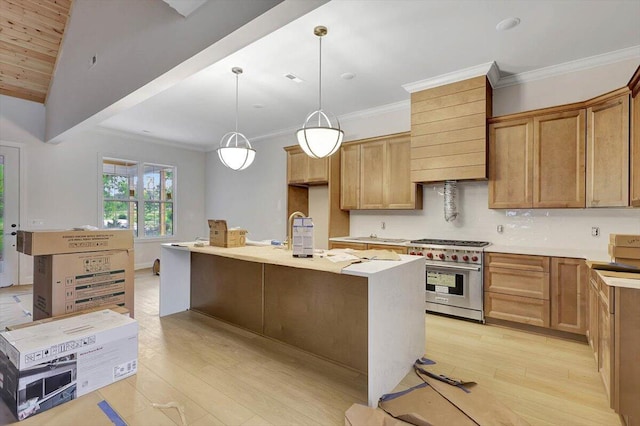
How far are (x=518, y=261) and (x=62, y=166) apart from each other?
24.0 feet

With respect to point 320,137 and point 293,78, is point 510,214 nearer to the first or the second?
point 320,137

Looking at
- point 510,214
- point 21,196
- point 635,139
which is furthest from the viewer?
point 21,196

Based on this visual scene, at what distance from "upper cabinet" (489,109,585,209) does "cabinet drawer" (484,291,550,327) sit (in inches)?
40.8

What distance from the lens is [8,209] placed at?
4.97 metres

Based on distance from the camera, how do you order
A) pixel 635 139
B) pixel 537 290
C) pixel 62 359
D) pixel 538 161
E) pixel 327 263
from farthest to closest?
pixel 538 161 → pixel 537 290 → pixel 635 139 → pixel 327 263 → pixel 62 359

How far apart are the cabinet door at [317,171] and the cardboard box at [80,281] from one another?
3.06m

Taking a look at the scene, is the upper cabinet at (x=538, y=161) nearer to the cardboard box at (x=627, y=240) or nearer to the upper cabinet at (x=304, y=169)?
the cardboard box at (x=627, y=240)

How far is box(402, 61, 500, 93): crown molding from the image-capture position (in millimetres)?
3436

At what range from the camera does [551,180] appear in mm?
3297

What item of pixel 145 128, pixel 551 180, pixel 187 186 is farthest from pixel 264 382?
pixel 187 186

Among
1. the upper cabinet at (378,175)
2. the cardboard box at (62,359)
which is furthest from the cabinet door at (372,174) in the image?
the cardboard box at (62,359)

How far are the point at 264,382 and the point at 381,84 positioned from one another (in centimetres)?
360

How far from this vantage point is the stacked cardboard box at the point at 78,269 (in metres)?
2.25

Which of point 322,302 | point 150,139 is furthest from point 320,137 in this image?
point 150,139
